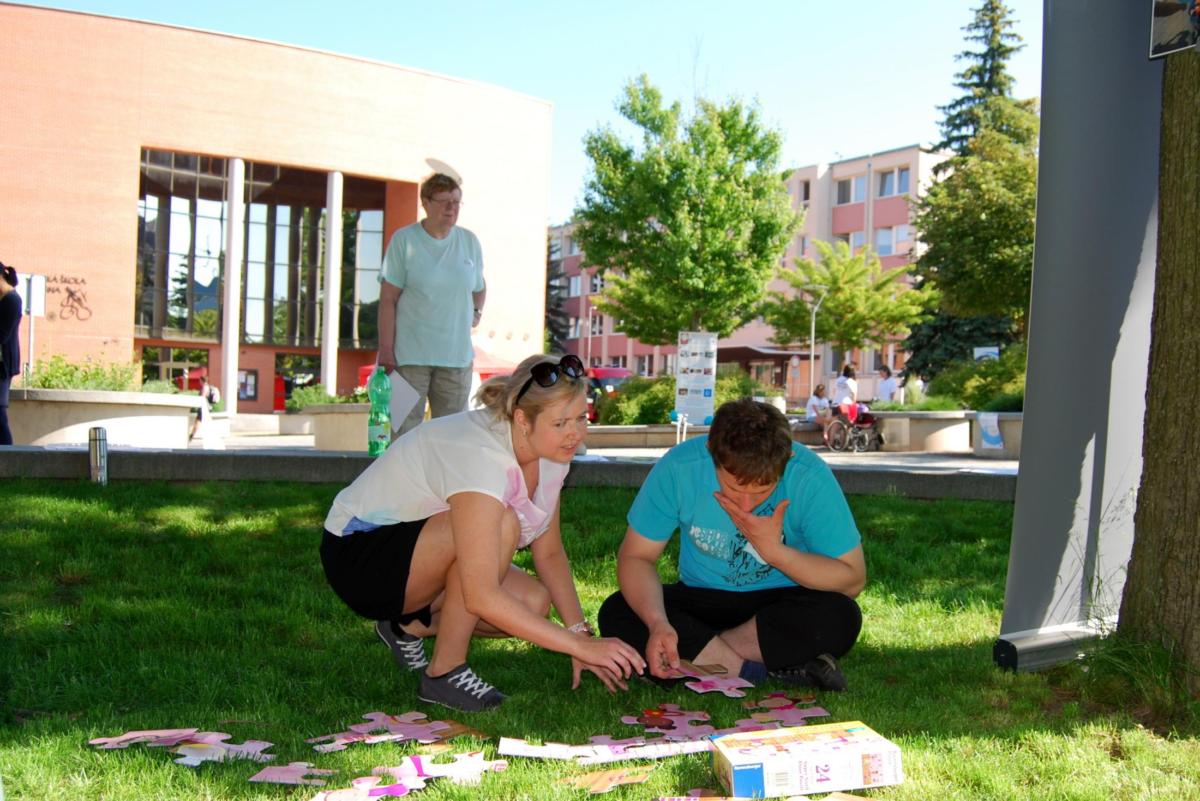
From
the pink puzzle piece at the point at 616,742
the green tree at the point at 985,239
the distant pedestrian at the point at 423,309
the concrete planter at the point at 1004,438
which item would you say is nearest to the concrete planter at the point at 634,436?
the concrete planter at the point at 1004,438

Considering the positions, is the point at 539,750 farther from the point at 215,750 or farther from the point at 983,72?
the point at 983,72

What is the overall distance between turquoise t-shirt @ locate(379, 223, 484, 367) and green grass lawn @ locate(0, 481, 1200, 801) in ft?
3.86

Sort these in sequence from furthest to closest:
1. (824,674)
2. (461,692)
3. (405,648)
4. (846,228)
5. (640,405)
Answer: (846,228) < (640,405) < (405,648) < (824,674) < (461,692)

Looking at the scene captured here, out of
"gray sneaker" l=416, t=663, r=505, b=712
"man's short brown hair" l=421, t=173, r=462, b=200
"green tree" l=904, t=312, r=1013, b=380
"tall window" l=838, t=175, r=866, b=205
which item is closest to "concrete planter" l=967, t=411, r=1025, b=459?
"man's short brown hair" l=421, t=173, r=462, b=200

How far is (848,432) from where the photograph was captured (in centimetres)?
1972

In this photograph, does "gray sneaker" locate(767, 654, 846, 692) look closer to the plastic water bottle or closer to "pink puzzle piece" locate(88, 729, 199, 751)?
"pink puzzle piece" locate(88, 729, 199, 751)

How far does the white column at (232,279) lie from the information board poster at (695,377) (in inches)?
748

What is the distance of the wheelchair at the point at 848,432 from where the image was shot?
19719 mm

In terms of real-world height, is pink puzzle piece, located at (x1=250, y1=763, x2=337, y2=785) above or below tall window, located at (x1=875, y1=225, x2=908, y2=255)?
below

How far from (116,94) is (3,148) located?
3.39m

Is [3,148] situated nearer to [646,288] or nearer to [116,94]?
[116,94]

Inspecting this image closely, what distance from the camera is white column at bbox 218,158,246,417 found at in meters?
33.8

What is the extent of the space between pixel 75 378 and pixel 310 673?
12597 mm

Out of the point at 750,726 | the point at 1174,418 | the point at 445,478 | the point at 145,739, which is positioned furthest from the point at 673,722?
the point at 1174,418
